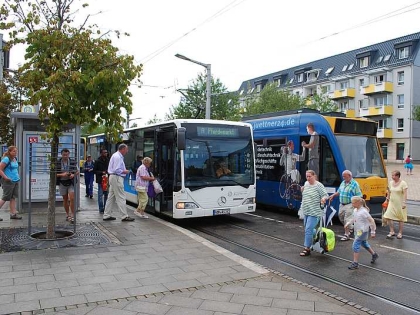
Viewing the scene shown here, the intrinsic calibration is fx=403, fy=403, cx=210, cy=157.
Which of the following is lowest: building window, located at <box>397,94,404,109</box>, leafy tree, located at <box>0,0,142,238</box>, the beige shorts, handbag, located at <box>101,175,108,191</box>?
the beige shorts

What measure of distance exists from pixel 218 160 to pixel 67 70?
459 centimetres

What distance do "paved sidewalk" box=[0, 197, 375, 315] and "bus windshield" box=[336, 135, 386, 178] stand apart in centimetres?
524

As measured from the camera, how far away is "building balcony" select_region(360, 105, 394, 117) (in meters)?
53.1

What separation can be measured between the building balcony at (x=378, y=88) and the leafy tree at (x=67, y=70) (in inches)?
2039

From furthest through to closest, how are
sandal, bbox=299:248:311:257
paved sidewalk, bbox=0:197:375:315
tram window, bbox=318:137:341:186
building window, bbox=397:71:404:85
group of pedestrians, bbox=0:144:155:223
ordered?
building window, bbox=397:71:404:85
tram window, bbox=318:137:341:186
group of pedestrians, bbox=0:144:155:223
sandal, bbox=299:248:311:257
paved sidewalk, bbox=0:197:375:315

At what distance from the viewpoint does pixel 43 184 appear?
11.4 meters

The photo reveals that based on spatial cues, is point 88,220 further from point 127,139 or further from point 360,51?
point 360,51

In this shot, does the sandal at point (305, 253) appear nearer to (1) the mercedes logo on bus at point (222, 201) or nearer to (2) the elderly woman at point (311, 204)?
(2) the elderly woman at point (311, 204)

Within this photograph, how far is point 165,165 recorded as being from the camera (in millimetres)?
10750

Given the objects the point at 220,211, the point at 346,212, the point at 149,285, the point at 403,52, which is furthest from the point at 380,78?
the point at 149,285

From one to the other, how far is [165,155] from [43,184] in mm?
3639

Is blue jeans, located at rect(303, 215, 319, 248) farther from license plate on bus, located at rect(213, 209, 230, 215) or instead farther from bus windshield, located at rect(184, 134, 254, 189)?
bus windshield, located at rect(184, 134, 254, 189)

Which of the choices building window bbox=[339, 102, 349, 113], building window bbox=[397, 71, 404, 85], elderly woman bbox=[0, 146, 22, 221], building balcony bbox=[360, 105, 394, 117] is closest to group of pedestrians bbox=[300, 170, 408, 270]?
elderly woman bbox=[0, 146, 22, 221]

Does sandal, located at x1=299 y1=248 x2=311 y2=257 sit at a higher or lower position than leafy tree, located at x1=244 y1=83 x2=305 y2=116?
lower
